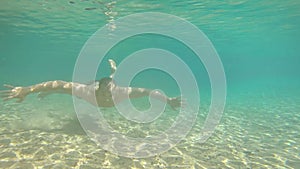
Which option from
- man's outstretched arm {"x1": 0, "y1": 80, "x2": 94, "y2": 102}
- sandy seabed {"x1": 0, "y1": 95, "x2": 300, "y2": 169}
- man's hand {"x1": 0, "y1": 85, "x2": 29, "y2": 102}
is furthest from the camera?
man's outstretched arm {"x1": 0, "y1": 80, "x2": 94, "y2": 102}

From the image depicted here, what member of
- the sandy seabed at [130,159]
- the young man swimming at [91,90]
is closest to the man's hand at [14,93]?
the young man swimming at [91,90]

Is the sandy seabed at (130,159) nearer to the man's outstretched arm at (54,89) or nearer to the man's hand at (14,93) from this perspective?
the man's hand at (14,93)

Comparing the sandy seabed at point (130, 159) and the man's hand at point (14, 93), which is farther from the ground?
the man's hand at point (14, 93)

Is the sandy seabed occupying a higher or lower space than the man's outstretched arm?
lower

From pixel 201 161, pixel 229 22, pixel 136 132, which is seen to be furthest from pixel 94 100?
pixel 229 22

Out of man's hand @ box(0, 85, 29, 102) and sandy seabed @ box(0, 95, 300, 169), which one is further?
man's hand @ box(0, 85, 29, 102)

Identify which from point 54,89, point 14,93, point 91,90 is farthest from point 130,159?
point 14,93

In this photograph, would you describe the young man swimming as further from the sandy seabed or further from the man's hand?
the sandy seabed

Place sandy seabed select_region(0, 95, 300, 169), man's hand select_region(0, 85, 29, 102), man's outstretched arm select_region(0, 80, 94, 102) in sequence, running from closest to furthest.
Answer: sandy seabed select_region(0, 95, 300, 169), man's hand select_region(0, 85, 29, 102), man's outstretched arm select_region(0, 80, 94, 102)

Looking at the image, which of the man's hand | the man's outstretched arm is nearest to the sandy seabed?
the man's hand

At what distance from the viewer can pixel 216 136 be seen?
10219 mm

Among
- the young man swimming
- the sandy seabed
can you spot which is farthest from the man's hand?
the sandy seabed

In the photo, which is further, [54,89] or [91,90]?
[91,90]

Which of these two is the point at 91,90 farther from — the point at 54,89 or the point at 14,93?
the point at 14,93
